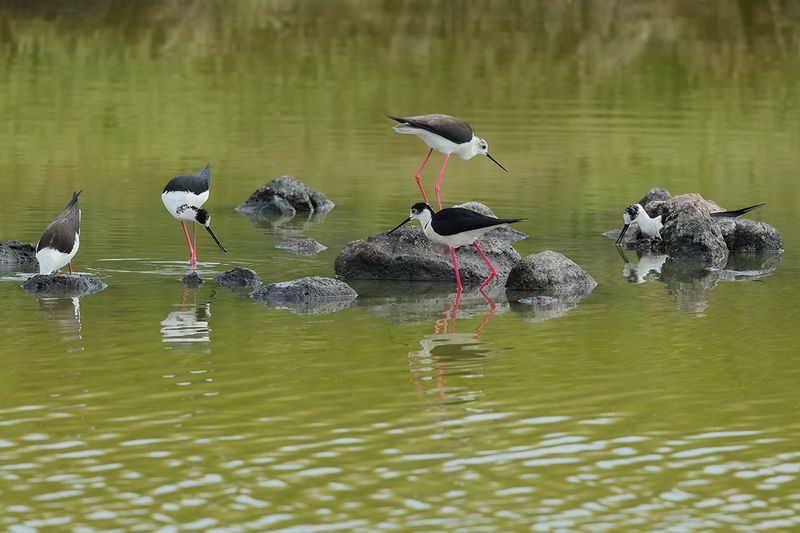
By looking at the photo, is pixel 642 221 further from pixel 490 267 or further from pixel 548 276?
pixel 548 276

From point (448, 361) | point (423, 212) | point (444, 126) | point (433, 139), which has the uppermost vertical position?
point (444, 126)

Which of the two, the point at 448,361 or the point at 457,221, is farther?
the point at 457,221

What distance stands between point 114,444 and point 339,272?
331 inches

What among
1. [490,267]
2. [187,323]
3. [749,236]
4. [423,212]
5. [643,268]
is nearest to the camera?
[187,323]

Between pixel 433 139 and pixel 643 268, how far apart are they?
3.57m

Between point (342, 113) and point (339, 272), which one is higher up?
point (342, 113)

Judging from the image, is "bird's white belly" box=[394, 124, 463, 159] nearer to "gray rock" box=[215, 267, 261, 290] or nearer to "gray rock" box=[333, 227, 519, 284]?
"gray rock" box=[333, 227, 519, 284]

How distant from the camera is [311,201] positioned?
27.2 m

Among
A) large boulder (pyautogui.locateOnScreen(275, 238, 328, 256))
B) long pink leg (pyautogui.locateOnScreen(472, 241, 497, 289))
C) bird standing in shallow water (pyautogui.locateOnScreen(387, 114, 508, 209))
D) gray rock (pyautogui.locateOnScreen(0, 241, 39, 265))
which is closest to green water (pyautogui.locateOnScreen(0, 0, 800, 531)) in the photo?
large boulder (pyautogui.locateOnScreen(275, 238, 328, 256))

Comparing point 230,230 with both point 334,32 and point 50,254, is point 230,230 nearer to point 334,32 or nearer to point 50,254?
point 50,254

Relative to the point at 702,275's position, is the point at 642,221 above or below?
above

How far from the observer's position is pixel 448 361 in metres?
14.9

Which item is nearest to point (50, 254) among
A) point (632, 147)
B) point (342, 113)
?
point (632, 147)

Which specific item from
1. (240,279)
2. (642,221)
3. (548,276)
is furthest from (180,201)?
(642,221)
